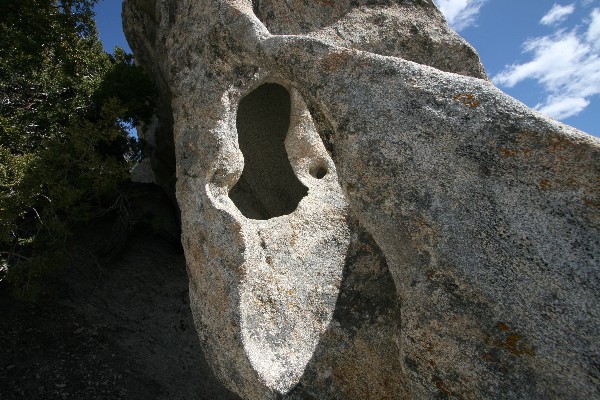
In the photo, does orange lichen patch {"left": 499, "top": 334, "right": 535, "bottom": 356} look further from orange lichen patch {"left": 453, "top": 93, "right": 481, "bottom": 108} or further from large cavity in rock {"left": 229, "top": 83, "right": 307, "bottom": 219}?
large cavity in rock {"left": 229, "top": 83, "right": 307, "bottom": 219}

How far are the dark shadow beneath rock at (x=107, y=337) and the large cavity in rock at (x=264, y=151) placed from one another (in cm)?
197

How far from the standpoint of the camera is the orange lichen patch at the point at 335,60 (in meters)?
3.51

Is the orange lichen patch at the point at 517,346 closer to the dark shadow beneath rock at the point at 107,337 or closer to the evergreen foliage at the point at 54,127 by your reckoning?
the dark shadow beneath rock at the point at 107,337

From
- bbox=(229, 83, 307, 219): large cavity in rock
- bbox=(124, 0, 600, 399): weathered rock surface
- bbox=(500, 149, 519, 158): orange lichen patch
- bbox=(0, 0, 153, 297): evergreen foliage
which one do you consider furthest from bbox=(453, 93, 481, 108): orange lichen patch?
bbox=(0, 0, 153, 297): evergreen foliage

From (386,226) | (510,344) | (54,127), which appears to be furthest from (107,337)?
(510,344)

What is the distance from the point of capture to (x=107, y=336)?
6680mm

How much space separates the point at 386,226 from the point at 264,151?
3.85 metres

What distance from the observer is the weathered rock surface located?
2.57 meters

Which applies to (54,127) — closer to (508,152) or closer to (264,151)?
(264,151)

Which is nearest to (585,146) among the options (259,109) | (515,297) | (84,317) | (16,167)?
(515,297)

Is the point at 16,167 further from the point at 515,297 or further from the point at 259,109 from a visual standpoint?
the point at 515,297

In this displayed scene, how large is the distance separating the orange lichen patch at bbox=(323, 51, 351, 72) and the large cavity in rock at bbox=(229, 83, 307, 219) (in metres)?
3.09

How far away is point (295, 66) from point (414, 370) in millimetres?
2295

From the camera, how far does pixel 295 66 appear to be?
3.68 metres
